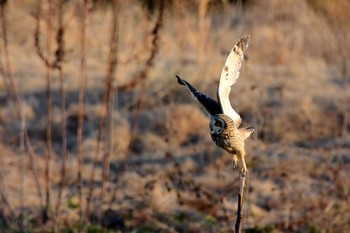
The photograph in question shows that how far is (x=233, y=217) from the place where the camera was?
6.05 metres

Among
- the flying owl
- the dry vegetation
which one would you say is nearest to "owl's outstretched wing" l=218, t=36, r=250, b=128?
the flying owl

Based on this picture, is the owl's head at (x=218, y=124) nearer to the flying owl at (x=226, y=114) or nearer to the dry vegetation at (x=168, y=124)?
the flying owl at (x=226, y=114)

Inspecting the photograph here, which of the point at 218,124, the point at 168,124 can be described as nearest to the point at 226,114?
the point at 218,124

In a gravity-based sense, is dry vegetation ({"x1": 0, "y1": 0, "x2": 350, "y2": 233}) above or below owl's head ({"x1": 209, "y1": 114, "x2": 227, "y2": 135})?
below

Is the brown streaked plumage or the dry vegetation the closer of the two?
the brown streaked plumage

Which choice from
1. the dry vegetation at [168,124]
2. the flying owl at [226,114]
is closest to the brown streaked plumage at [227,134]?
the flying owl at [226,114]

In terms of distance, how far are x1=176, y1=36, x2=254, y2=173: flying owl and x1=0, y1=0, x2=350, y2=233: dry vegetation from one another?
2.35 meters

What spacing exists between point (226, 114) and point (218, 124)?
0.14 feet

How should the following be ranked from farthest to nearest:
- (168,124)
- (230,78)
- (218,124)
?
(168,124)
(230,78)
(218,124)

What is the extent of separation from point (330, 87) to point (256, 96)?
140cm

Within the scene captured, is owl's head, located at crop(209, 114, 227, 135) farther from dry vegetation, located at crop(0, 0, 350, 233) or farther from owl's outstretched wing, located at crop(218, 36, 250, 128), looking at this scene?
dry vegetation, located at crop(0, 0, 350, 233)

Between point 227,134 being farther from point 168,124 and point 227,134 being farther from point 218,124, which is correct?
point 168,124

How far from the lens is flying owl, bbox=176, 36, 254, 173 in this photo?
2422mm

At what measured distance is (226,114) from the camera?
243cm
